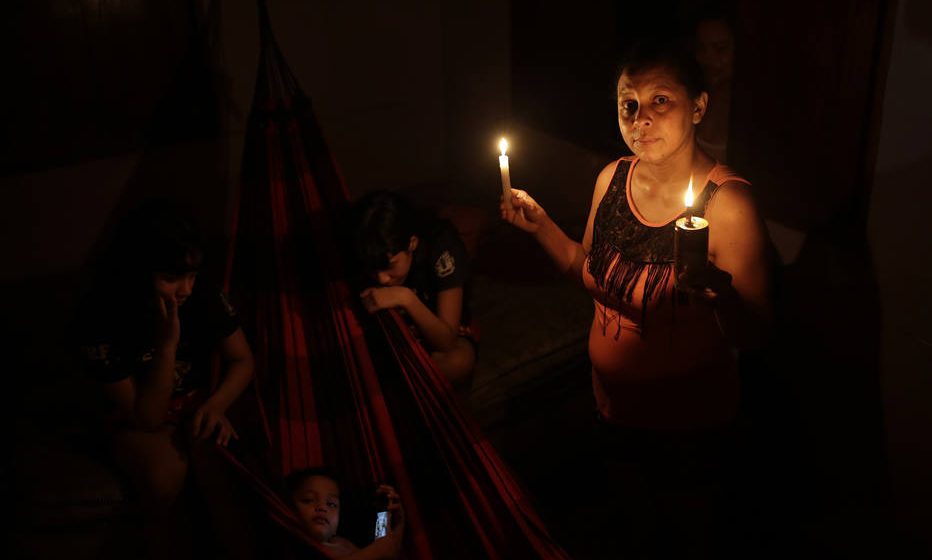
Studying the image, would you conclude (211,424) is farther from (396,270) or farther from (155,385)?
(396,270)

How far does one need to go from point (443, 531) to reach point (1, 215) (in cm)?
176

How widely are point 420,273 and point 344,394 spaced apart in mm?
385

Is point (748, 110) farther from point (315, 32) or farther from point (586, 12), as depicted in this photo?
point (315, 32)

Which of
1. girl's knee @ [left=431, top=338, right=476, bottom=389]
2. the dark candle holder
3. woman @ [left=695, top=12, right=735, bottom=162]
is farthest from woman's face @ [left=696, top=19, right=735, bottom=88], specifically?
the dark candle holder

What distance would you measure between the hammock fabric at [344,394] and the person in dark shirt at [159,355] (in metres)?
0.14

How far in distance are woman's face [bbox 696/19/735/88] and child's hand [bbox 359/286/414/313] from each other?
3.41ft

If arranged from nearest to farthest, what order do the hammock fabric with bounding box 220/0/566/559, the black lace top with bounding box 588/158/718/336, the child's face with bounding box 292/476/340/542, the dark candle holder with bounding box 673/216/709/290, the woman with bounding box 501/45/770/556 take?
the dark candle holder with bounding box 673/216/709/290
the woman with bounding box 501/45/770/556
the black lace top with bounding box 588/158/718/336
the child's face with bounding box 292/476/340/542
the hammock fabric with bounding box 220/0/566/559

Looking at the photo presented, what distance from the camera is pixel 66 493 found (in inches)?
76.0

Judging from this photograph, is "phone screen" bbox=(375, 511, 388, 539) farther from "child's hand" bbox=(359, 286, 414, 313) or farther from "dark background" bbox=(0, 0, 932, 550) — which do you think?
"dark background" bbox=(0, 0, 932, 550)

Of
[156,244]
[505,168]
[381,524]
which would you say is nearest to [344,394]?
[381,524]

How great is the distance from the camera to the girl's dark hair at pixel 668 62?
5.04 ft

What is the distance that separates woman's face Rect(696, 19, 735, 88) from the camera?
2.29m

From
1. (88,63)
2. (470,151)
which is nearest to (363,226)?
(88,63)

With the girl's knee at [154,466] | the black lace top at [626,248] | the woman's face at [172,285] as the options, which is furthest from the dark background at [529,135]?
the woman's face at [172,285]
